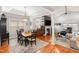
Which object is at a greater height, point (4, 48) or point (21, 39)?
point (21, 39)

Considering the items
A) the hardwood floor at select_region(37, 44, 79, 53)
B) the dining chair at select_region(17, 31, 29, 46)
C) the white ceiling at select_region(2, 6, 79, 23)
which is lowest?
the hardwood floor at select_region(37, 44, 79, 53)

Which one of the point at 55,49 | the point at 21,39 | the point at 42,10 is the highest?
the point at 42,10

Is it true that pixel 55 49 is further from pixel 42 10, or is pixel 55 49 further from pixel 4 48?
pixel 4 48

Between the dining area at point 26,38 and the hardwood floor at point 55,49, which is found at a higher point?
the dining area at point 26,38

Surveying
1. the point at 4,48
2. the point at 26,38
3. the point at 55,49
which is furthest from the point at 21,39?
the point at 55,49

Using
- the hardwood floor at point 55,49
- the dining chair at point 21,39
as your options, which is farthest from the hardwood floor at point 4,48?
the hardwood floor at point 55,49

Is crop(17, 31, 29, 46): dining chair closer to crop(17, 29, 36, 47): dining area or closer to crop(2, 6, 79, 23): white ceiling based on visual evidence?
crop(17, 29, 36, 47): dining area

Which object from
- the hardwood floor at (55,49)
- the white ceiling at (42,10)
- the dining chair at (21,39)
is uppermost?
the white ceiling at (42,10)

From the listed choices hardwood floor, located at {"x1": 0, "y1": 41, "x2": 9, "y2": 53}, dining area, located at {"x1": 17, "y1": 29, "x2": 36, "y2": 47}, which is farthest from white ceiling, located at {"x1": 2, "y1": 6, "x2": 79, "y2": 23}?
hardwood floor, located at {"x1": 0, "y1": 41, "x2": 9, "y2": 53}

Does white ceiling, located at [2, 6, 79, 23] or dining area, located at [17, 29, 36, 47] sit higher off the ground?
white ceiling, located at [2, 6, 79, 23]

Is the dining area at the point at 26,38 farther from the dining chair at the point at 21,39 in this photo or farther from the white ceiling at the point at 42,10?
the white ceiling at the point at 42,10

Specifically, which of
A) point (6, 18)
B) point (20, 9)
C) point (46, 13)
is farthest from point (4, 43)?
point (46, 13)

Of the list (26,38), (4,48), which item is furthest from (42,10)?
(4,48)
